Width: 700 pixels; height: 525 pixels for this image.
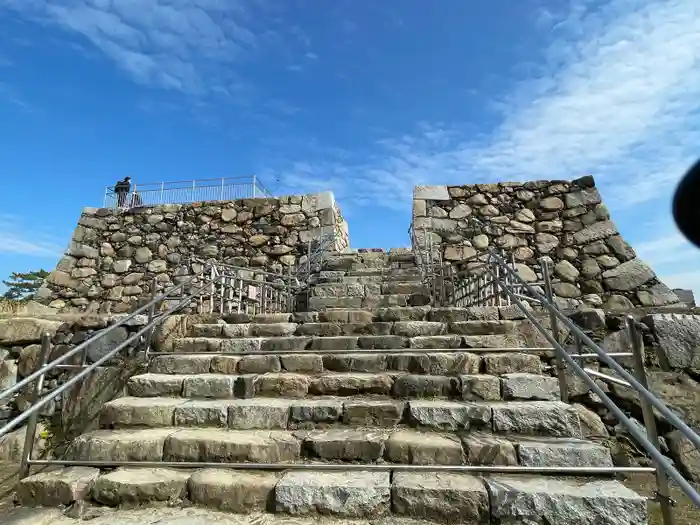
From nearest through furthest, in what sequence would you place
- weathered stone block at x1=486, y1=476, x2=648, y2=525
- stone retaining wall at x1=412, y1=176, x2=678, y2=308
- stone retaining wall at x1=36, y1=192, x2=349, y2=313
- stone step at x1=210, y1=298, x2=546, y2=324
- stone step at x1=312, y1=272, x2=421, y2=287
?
weathered stone block at x1=486, y1=476, x2=648, y2=525
stone step at x1=210, y1=298, x2=546, y2=324
stone step at x1=312, y1=272, x2=421, y2=287
stone retaining wall at x1=412, y1=176, x2=678, y2=308
stone retaining wall at x1=36, y1=192, x2=349, y2=313

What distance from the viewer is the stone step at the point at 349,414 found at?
281 cm

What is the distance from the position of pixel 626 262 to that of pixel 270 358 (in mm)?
7115

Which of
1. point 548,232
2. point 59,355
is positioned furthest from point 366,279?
point 59,355

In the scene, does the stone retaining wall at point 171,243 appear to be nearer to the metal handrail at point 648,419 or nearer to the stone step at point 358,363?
the stone step at point 358,363

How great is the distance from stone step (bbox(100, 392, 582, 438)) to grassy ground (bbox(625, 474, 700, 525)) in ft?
1.97

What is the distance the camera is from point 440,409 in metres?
2.93

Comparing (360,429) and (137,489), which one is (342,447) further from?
(137,489)

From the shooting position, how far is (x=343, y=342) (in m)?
4.11

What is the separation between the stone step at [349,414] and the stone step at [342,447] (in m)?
0.08

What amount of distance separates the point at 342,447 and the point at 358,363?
1.06m

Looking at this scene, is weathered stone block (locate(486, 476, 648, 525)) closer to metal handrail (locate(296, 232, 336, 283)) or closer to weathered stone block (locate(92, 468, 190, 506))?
weathered stone block (locate(92, 468, 190, 506))

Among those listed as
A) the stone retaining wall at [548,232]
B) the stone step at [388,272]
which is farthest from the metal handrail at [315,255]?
the stone retaining wall at [548,232]

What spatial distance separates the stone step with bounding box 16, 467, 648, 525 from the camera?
6.99ft

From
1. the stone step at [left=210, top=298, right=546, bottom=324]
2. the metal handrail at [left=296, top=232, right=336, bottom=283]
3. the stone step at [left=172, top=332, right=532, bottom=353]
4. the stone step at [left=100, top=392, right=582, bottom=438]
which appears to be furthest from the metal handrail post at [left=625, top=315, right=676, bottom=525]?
the metal handrail at [left=296, top=232, right=336, bottom=283]
